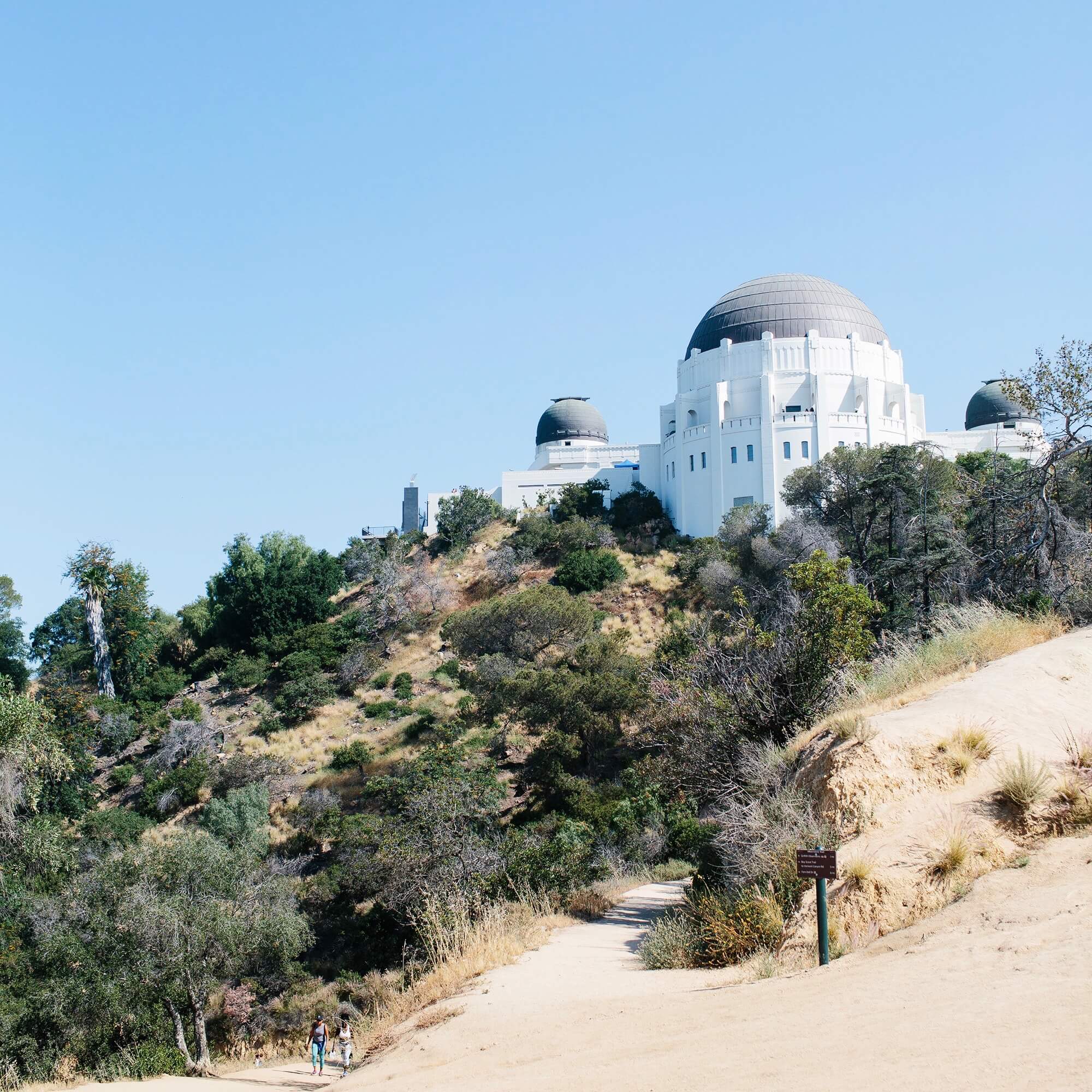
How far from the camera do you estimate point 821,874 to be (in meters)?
8.46

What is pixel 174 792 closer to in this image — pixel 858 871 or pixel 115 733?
pixel 115 733

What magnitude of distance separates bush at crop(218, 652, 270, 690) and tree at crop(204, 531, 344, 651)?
1359mm

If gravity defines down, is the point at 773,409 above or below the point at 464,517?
above

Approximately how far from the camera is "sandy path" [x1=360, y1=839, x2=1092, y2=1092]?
5566mm

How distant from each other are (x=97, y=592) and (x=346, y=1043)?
113 feet

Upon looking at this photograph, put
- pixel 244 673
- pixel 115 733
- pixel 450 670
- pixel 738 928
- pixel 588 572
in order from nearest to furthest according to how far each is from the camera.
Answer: pixel 738 928, pixel 115 733, pixel 450 670, pixel 244 673, pixel 588 572

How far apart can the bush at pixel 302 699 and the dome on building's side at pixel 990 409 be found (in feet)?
114

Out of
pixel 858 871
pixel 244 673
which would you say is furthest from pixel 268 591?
pixel 858 871

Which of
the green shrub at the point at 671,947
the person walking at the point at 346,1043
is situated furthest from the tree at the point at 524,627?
the green shrub at the point at 671,947

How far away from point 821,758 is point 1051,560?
895 cm

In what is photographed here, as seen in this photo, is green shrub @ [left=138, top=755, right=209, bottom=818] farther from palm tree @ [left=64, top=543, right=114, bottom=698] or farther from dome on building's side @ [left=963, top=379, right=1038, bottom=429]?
dome on building's side @ [left=963, top=379, right=1038, bottom=429]

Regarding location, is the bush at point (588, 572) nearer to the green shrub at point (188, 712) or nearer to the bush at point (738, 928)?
the green shrub at point (188, 712)

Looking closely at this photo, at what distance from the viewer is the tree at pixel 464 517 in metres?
53.2

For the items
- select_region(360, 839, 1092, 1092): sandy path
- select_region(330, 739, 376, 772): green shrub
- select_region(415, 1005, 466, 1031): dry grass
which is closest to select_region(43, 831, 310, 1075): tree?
select_region(415, 1005, 466, 1031): dry grass
